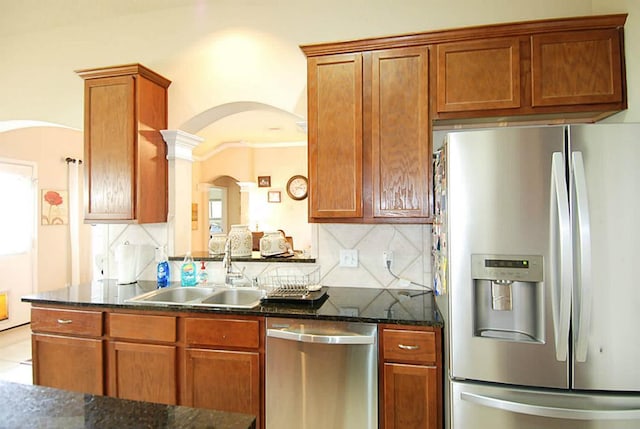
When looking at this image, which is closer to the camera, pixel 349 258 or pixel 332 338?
pixel 332 338

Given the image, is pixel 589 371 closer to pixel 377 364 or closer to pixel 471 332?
pixel 471 332

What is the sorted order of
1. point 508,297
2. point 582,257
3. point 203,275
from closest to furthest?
point 582,257 → point 508,297 → point 203,275

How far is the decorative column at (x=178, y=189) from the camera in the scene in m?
2.80

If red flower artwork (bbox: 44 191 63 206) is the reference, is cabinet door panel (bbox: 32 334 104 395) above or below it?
below

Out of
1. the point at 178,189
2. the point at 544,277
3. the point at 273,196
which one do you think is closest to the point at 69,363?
the point at 178,189

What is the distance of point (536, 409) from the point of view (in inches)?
58.2

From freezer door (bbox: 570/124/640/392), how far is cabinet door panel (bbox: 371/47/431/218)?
0.77 m

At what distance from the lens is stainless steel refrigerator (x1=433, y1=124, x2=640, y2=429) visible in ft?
4.77

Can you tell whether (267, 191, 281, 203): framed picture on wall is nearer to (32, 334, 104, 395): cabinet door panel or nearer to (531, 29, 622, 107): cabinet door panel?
(32, 334, 104, 395): cabinet door panel

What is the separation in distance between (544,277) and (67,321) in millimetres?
2564

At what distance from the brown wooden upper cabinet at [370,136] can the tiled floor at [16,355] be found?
2.98m

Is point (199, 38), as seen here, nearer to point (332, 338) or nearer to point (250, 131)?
point (332, 338)

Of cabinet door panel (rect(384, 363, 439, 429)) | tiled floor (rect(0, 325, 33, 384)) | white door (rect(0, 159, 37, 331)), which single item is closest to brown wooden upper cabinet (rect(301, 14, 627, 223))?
cabinet door panel (rect(384, 363, 439, 429))

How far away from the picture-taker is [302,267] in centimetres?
260
